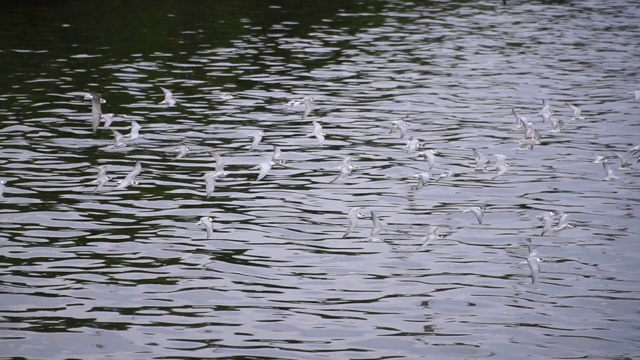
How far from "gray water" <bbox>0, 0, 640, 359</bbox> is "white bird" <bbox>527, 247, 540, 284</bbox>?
0.15 meters

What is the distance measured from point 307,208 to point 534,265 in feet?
14.6

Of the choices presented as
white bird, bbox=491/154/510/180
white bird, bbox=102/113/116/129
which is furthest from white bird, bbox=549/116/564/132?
white bird, bbox=102/113/116/129

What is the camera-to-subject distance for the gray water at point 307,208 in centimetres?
1309

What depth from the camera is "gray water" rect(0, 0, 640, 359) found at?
515 inches

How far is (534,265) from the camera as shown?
1466 centimetres

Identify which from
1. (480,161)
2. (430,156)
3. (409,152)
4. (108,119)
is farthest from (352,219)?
(108,119)

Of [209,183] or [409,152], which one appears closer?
[209,183]

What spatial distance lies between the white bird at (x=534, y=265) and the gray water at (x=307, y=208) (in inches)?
5.9

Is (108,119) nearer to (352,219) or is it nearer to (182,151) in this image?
(182,151)

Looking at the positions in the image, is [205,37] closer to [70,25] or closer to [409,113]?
[70,25]

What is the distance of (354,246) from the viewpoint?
1616 centimetres

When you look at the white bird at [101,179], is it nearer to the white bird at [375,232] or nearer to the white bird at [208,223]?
the white bird at [208,223]

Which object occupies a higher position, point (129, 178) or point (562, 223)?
point (129, 178)

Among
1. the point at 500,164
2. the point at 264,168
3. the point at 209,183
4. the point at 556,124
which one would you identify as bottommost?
the point at 556,124
